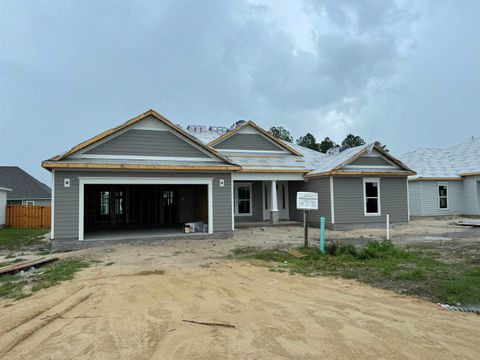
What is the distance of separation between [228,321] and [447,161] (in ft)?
86.2

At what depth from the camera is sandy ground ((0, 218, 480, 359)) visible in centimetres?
378

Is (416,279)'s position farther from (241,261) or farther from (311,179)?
(311,179)

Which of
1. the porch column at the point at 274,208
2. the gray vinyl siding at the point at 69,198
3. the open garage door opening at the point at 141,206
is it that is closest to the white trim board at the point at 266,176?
the porch column at the point at 274,208

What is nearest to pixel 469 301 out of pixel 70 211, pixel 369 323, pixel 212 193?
pixel 369 323

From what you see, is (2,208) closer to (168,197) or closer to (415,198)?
(168,197)

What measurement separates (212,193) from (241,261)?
17.0ft

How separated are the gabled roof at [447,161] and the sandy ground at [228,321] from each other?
64.5 feet

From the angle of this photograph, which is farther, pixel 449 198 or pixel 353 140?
pixel 353 140

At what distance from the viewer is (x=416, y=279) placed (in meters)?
6.92

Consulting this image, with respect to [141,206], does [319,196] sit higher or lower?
higher

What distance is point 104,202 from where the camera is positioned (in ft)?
61.3

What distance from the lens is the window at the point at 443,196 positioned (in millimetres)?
23156

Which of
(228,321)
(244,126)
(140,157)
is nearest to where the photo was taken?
(228,321)

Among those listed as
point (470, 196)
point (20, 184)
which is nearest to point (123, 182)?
point (470, 196)
